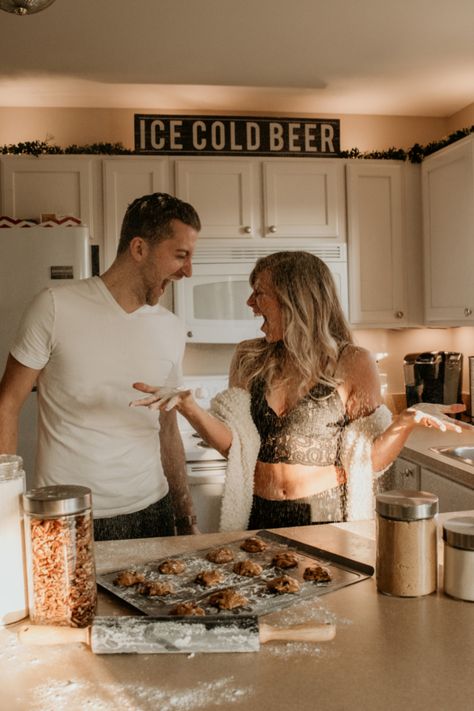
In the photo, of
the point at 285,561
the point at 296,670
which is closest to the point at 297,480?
the point at 285,561

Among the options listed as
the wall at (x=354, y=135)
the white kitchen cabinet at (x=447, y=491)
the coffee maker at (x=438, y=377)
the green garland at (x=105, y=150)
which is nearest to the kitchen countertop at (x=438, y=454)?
the white kitchen cabinet at (x=447, y=491)

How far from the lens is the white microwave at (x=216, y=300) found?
11.4ft

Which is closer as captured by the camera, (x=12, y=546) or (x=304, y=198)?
(x=12, y=546)

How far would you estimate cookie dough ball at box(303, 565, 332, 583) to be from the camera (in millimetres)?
1194

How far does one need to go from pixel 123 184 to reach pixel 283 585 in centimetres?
275

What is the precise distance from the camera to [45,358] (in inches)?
70.8

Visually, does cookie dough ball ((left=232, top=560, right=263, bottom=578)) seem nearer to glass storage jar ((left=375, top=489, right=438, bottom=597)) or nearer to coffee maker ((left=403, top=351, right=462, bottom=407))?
glass storage jar ((left=375, top=489, right=438, bottom=597))

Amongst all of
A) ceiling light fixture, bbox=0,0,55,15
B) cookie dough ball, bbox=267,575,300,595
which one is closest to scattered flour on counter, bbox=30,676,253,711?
cookie dough ball, bbox=267,575,300,595

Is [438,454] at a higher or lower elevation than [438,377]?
lower

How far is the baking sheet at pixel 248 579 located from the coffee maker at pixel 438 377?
2457mm

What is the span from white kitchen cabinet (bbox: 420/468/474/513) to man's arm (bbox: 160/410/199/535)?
1029mm

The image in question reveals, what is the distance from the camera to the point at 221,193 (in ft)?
11.7

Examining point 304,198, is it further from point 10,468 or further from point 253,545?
point 10,468

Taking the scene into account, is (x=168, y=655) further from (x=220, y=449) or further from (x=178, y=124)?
(x=178, y=124)
